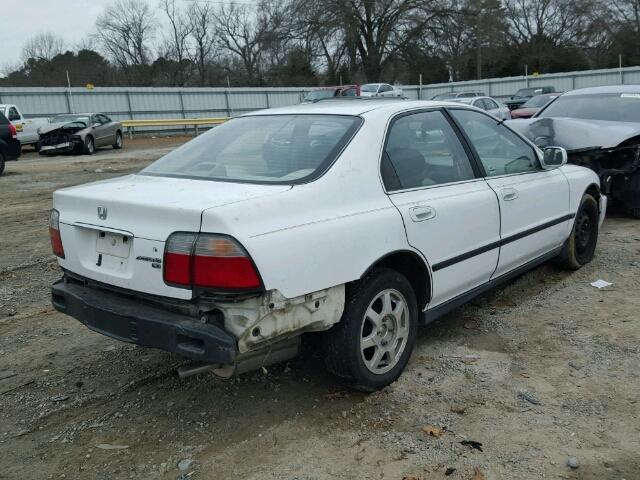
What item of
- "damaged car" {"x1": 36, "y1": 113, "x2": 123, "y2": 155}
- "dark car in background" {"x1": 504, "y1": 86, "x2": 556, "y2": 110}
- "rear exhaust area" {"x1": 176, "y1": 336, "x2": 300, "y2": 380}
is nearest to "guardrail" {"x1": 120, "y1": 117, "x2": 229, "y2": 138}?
"damaged car" {"x1": 36, "y1": 113, "x2": 123, "y2": 155}

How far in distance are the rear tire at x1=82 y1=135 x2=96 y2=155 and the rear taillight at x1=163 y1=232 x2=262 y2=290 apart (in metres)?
20.1

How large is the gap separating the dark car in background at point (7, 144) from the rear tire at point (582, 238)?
544 inches

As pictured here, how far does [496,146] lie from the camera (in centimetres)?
448

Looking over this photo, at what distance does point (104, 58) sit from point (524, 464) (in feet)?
200

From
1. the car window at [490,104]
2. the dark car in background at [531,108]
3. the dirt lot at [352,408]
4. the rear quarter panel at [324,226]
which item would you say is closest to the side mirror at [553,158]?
the dirt lot at [352,408]

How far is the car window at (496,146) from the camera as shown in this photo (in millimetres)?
4258

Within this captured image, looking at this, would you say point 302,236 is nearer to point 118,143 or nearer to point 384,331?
point 384,331

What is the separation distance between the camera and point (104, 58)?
187 ft

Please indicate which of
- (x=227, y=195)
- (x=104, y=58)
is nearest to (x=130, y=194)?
(x=227, y=195)

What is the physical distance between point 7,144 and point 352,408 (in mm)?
14503

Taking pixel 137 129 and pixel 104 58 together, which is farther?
pixel 104 58

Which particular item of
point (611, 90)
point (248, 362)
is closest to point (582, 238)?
point (611, 90)

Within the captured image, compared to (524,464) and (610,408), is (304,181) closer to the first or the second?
(524,464)

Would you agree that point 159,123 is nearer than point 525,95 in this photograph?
Yes
